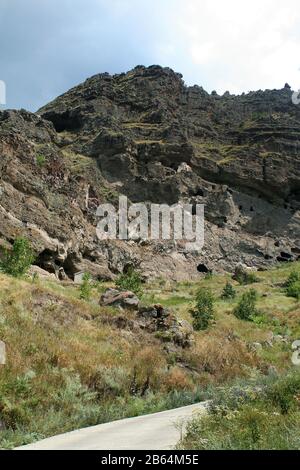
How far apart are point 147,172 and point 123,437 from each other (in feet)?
198

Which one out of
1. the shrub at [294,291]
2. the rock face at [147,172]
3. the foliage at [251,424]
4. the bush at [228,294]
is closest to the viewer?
the foliage at [251,424]

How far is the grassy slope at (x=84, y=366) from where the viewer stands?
27.0 feet

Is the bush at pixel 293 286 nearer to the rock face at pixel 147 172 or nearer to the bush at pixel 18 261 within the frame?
the rock face at pixel 147 172

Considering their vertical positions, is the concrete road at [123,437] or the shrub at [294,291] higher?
the concrete road at [123,437]

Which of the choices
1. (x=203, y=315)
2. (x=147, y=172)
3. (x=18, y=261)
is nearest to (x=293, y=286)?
(x=203, y=315)

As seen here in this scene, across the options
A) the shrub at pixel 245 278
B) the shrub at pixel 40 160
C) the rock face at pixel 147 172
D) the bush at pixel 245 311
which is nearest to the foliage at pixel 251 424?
the bush at pixel 245 311

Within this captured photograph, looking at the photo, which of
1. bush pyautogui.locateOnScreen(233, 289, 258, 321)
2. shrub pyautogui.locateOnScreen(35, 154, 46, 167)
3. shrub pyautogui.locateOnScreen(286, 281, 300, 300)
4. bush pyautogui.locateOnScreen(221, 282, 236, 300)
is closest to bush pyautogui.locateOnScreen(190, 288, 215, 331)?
bush pyautogui.locateOnScreen(233, 289, 258, 321)

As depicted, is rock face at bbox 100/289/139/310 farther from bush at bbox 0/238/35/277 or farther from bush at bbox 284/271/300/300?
bush at bbox 284/271/300/300
